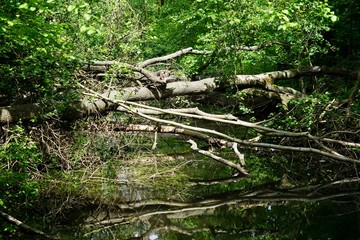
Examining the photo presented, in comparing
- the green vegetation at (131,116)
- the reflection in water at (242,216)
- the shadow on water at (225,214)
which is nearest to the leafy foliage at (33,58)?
the green vegetation at (131,116)

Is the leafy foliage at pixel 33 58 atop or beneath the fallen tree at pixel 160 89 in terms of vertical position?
atop

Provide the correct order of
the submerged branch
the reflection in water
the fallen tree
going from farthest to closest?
the fallen tree < the reflection in water < the submerged branch

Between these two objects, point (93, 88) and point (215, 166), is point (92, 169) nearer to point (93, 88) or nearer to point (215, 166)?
point (93, 88)

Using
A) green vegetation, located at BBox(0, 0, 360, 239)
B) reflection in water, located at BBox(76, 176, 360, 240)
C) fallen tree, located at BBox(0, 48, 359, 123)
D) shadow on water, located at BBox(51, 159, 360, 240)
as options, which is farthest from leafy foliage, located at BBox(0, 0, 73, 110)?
reflection in water, located at BBox(76, 176, 360, 240)

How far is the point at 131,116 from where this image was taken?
8.72 meters

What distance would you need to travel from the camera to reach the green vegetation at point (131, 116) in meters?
6.14

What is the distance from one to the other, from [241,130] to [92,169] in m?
5.47

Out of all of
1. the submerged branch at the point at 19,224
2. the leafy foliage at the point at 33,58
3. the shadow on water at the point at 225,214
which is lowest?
the shadow on water at the point at 225,214

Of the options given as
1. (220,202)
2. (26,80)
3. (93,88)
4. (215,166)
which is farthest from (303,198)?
(26,80)

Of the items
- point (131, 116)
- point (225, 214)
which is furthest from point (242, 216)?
point (131, 116)

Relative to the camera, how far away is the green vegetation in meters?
6.14

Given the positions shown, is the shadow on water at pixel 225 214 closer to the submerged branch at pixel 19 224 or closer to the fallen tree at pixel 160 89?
the submerged branch at pixel 19 224

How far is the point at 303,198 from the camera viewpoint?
6.93 metres

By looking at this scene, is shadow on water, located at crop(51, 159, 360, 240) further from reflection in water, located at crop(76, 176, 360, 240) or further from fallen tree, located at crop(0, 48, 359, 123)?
fallen tree, located at crop(0, 48, 359, 123)
